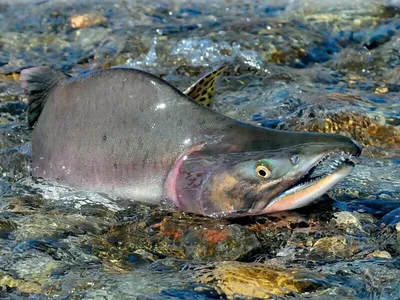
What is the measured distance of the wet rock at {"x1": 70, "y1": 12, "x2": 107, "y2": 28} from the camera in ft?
32.1

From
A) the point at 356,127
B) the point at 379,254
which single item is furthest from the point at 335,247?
the point at 356,127

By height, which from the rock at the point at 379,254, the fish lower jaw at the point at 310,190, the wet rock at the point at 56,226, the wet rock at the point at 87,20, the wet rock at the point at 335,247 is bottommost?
the wet rock at the point at 87,20

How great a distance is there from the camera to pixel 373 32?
920 centimetres

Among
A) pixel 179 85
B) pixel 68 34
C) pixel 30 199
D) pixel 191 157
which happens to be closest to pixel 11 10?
pixel 68 34

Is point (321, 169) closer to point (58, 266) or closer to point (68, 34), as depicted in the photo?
point (58, 266)

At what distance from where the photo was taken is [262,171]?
162 inches

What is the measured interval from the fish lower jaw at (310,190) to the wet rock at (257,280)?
0.43 meters

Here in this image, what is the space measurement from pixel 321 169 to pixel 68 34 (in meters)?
5.63

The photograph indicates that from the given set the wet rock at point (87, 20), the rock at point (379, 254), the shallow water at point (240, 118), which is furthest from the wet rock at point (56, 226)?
the wet rock at point (87, 20)

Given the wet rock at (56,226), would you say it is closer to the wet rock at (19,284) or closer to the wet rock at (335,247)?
the wet rock at (19,284)

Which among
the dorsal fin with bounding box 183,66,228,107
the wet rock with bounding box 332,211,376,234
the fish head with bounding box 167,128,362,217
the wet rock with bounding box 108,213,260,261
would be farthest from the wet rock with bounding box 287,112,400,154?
the wet rock with bounding box 108,213,260,261

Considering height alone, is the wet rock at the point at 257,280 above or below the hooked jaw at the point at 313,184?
below

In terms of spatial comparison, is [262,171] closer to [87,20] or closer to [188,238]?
[188,238]

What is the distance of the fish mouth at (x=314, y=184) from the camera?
402 centimetres
